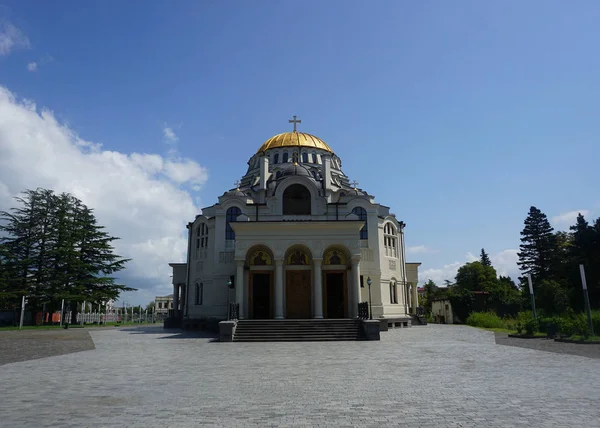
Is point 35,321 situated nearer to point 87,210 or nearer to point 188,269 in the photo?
point 87,210

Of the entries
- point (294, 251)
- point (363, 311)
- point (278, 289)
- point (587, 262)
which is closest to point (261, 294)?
point (278, 289)

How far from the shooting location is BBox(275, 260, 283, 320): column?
77.0 ft

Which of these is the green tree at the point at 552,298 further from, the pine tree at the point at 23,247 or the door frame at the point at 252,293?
the pine tree at the point at 23,247

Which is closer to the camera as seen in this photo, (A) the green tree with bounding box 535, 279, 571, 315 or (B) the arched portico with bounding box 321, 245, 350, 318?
(B) the arched portico with bounding box 321, 245, 350, 318

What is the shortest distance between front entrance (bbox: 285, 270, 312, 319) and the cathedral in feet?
0.20

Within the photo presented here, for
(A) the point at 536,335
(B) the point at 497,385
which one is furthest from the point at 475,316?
(B) the point at 497,385

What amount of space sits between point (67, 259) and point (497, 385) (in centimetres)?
4291

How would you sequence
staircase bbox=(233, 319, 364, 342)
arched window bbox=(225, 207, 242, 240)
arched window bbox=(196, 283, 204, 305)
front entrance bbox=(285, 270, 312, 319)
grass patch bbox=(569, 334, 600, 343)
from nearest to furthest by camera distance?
grass patch bbox=(569, 334, 600, 343) < staircase bbox=(233, 319, 364, 342) < front entrance bbox=(285, 270, 312, 319) < arched window bbox=(225, 207, 242, 240) < arched window bbox=(196, 283, 204, 305)

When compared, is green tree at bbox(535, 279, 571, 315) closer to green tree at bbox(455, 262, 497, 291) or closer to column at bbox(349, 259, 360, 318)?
column at bbox(349, 259, 360, 318)

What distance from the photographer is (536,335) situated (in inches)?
797

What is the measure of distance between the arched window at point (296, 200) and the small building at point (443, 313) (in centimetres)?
2141

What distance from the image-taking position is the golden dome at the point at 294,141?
134 ft

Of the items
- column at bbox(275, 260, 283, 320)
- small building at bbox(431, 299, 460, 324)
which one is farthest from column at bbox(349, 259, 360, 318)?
small building at bbox(431, 299, 460, 324)

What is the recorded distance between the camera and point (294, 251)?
26.0m
